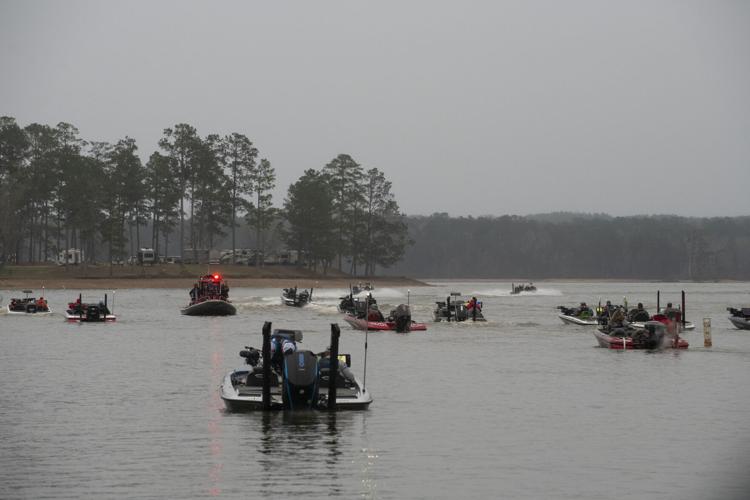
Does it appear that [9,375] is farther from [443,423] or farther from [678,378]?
[678,378]

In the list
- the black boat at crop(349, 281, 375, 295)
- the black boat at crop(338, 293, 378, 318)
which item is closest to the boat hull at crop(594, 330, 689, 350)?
the black boat at crop(338, 293, 378, 318)

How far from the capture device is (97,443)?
29.5 m

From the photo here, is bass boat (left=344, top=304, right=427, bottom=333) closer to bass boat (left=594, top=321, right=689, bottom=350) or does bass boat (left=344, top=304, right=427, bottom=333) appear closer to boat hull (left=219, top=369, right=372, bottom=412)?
bass boat (left=594, top=321, right=689, bottom=350)

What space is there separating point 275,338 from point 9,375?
18.1 metres

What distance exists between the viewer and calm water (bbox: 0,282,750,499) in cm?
→ 2480

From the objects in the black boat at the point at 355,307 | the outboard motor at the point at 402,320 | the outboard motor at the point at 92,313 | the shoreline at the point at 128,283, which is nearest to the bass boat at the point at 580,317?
the black boat at the point at 355,307

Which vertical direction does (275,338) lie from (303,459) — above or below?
above

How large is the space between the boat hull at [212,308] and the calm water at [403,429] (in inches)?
1268

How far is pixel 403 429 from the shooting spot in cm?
3222

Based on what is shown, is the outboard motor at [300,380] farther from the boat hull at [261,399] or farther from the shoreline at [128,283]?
the shoreline at [128,283]

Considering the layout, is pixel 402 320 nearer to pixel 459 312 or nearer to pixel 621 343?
pixel 459 312

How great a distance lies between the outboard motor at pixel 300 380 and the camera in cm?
3194

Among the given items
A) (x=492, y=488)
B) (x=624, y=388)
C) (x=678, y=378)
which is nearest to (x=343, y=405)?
(x=492, y=488)

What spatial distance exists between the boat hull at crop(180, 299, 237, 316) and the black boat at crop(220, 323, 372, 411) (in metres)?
58.4
